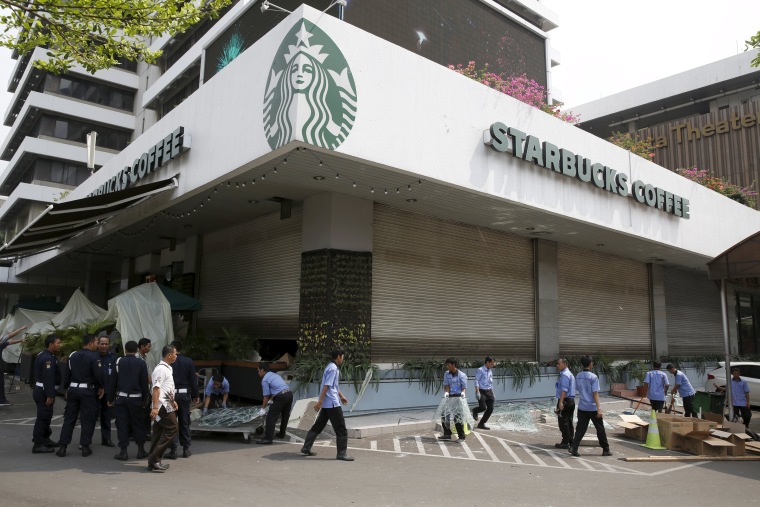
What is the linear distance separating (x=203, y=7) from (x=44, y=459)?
8.24 m

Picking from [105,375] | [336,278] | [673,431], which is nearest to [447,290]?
[336,278]

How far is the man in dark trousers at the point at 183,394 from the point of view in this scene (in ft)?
27.7

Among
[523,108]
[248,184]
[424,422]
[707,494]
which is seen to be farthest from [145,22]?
[707,494]

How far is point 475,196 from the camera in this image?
1188 centimetres

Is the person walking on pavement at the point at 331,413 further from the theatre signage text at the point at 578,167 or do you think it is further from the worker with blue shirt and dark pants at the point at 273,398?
the theatre signage text at the point at 578,167

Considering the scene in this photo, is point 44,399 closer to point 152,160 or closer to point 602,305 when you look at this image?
point 152,160

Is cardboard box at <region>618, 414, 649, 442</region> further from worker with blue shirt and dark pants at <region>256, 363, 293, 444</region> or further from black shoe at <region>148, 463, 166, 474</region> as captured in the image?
black shoe at <region>148, 463, 166, 474</region>

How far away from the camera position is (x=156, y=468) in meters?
7.38

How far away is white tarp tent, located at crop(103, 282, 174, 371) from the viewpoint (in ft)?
40.9

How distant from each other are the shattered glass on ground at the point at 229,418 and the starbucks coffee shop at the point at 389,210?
2.06 m

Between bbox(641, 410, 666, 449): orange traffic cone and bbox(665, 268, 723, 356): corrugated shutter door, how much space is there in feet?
39.9

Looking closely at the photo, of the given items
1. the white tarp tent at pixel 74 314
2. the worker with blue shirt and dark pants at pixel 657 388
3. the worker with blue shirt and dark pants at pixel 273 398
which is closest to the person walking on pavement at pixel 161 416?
the worker with blue shirt and dark pants at pixel 273 398

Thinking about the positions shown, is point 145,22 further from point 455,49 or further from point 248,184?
point 455,49

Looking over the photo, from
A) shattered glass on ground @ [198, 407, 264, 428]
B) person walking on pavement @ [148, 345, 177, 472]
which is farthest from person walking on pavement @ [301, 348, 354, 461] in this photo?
person walking on pavement @ [148, 345, 177, 472]
